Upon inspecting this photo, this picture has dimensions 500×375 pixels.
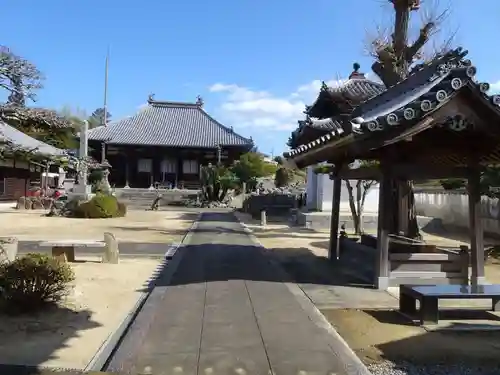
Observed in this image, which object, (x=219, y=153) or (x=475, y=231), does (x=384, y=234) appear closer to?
(x=475, y=231)

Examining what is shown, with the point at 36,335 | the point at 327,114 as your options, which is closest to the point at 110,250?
the point at 36,335

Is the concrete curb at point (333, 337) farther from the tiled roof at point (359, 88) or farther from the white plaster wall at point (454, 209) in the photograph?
the tiled roof at point (359, 88)

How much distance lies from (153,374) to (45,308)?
2876 millimetres

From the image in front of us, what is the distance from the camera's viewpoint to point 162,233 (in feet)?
62.6

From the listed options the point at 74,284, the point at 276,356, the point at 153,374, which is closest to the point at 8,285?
the point at 74,284

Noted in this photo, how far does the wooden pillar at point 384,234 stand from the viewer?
29.1 ft

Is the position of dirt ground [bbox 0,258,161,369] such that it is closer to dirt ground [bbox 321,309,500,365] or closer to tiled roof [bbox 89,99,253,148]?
dirt ground [bbox 321,309,500,365]

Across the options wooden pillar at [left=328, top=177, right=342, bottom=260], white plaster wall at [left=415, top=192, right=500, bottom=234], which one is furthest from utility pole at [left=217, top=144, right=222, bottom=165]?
wooden pillar at [left=328, top=177, right=342, bottom=260]

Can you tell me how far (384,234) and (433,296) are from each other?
2.42m

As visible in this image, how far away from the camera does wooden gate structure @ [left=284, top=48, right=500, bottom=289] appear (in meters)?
7.90

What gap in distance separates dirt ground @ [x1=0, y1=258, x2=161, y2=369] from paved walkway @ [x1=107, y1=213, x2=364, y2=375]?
0.37 m

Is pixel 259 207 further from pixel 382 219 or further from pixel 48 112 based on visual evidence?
pixel 48 112

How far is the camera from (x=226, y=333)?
5.89 meters

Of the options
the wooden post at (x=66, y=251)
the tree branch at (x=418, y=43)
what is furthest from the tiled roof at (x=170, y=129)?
the wooden post at (x=66, y=251)
